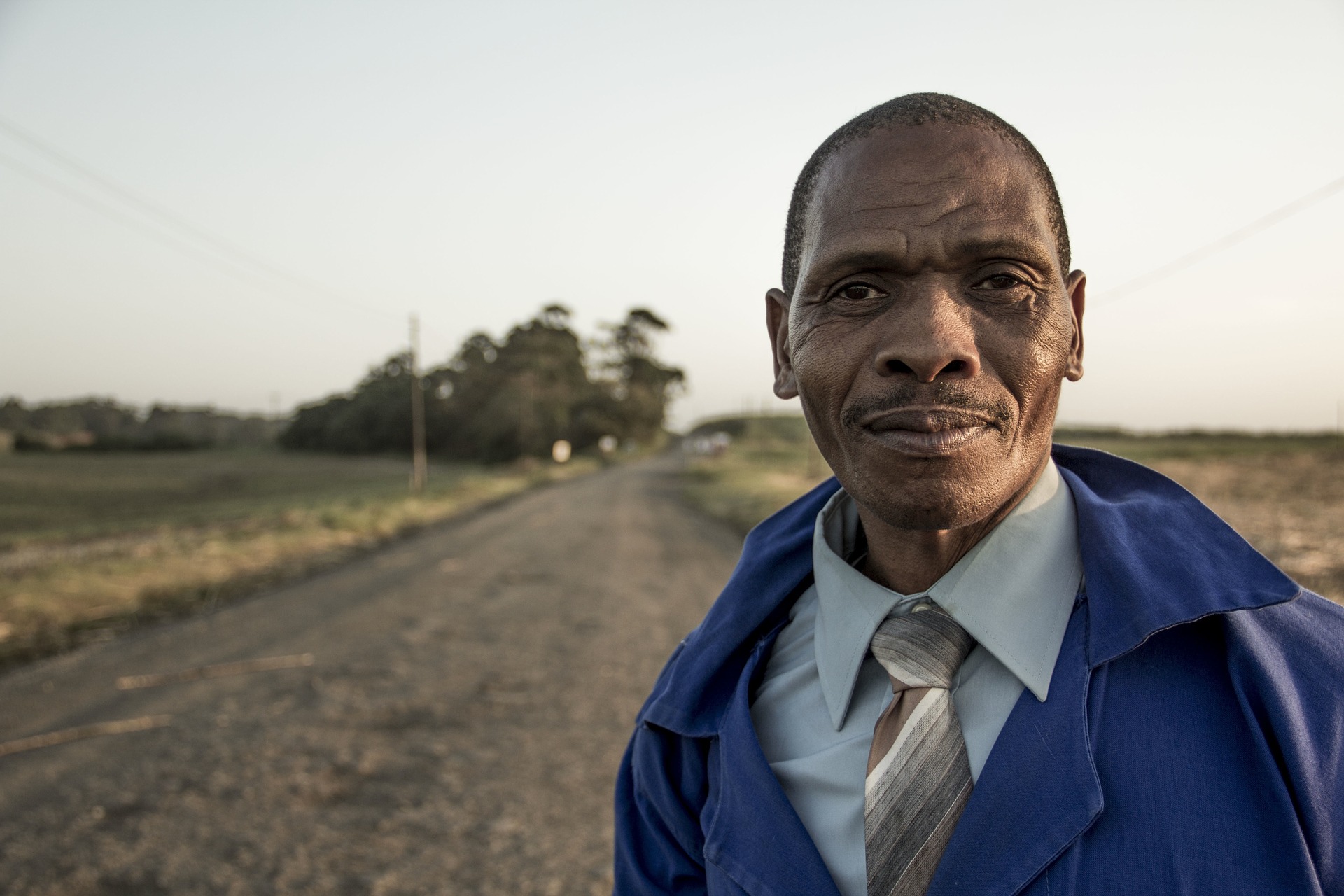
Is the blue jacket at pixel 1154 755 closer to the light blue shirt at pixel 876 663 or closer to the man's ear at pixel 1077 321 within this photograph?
the light blue shirt at pixel 876 663

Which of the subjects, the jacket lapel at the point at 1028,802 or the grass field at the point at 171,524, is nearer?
the jacket lapel at the point at 1028,802

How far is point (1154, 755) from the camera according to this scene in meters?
1.03

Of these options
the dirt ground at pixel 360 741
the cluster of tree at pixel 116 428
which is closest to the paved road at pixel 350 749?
the dirt ground at pixel 360 741

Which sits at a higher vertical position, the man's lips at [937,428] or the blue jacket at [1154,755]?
the man's lips at [937,428]

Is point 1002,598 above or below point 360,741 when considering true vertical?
above

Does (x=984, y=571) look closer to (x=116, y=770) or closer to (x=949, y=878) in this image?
(x=949, y=878)

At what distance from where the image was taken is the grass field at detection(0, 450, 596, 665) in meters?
9.61

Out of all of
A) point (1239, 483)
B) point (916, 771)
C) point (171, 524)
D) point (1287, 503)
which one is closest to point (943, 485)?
point (916, 771)

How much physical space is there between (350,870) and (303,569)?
389 inches

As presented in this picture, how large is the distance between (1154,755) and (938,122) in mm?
1022

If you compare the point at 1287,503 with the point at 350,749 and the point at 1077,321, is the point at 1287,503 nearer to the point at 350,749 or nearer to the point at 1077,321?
the point at 350,749

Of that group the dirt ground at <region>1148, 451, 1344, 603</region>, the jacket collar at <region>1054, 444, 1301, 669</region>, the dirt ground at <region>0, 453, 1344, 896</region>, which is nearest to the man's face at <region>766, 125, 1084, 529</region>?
the jacket collar at <region>1054, 444, 1301, 669</region>

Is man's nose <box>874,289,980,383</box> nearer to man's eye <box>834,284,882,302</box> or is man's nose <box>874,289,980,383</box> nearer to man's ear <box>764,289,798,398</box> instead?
man's eye <box>834,284,882,302</box>

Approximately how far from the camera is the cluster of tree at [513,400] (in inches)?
2393
